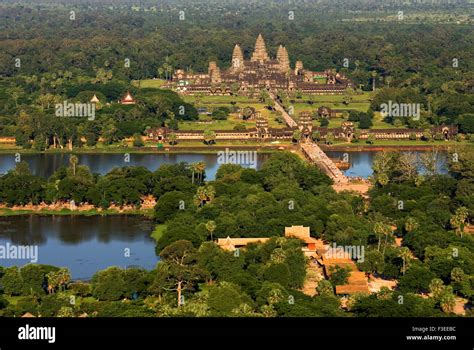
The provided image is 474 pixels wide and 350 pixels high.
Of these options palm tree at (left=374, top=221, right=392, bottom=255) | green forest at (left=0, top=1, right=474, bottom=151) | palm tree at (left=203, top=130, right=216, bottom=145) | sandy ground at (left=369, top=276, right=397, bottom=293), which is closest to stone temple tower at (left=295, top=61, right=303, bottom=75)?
green forest at (left=0, top=1, right=474, bottom=151)

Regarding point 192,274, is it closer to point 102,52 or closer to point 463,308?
point 463,308

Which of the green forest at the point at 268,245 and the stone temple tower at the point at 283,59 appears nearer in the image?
the green forest at the point at 268,245

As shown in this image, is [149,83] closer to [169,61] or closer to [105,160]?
[169,61]

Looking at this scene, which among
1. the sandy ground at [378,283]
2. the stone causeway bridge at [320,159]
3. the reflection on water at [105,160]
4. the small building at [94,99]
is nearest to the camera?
the sandy ground at [378,283]

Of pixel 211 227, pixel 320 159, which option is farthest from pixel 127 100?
pixel 211 227

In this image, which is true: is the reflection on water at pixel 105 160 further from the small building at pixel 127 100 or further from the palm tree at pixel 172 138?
the small building at pixel 127 100

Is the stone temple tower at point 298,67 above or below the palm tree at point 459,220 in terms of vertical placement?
above

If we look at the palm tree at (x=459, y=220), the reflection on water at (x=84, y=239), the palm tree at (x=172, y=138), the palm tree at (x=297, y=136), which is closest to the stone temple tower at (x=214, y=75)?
the palm tree at (x=172, y=138)
